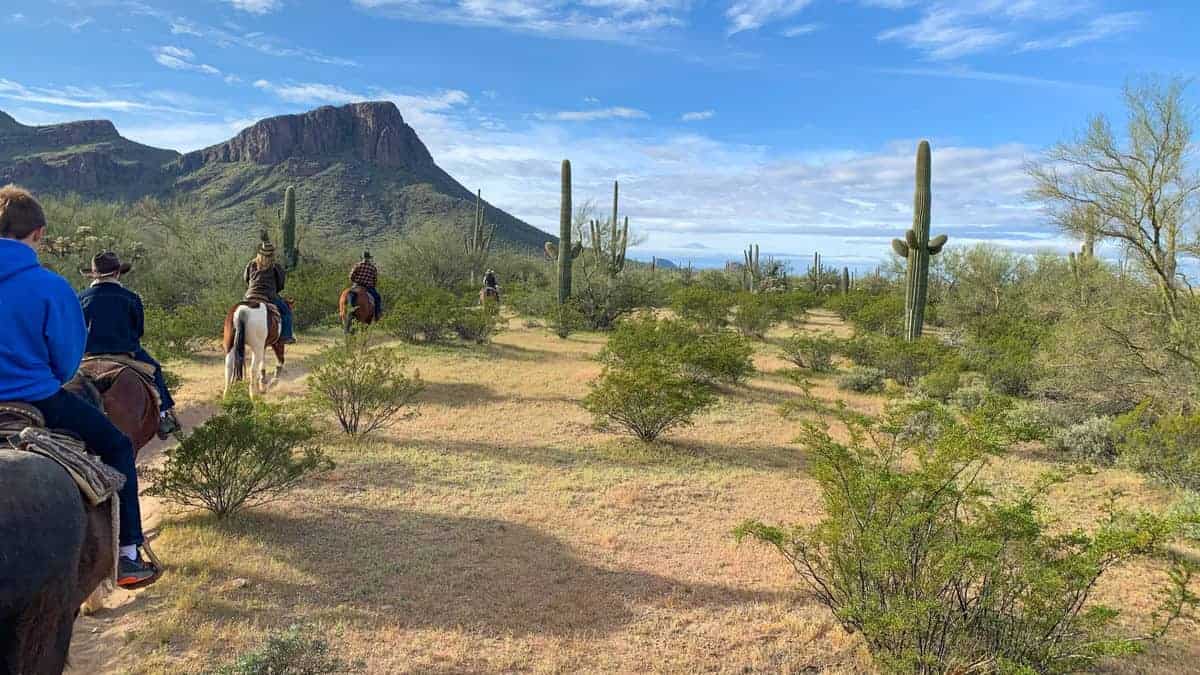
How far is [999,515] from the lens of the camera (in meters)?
3.59

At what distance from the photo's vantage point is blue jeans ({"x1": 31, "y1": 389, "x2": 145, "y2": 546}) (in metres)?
2.73

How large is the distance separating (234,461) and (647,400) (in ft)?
14.4

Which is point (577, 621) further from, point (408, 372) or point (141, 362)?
point (408, 372)

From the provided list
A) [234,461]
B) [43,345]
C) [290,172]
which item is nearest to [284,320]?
[234,461]

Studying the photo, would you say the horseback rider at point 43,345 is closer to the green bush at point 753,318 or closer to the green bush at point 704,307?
the green bush at point 704,307

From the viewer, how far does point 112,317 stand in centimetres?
460

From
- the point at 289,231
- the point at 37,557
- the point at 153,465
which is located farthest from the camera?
the point at 289,231

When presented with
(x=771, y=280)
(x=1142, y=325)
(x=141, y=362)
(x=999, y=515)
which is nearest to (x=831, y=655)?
(x=999, y=515)

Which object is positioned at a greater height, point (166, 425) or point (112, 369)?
point (112, 369)

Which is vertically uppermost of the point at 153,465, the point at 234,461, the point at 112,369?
the point at 112,369

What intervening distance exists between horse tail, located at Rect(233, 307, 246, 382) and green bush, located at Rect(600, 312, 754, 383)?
4.77 m

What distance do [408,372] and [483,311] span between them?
3780 mm

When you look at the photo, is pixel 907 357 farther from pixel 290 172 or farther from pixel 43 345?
pixel 290 172

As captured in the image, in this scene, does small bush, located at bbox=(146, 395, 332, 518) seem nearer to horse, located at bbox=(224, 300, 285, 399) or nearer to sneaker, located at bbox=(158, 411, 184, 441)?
sneaker, located at bbox=(158, 411, 184, 441)
